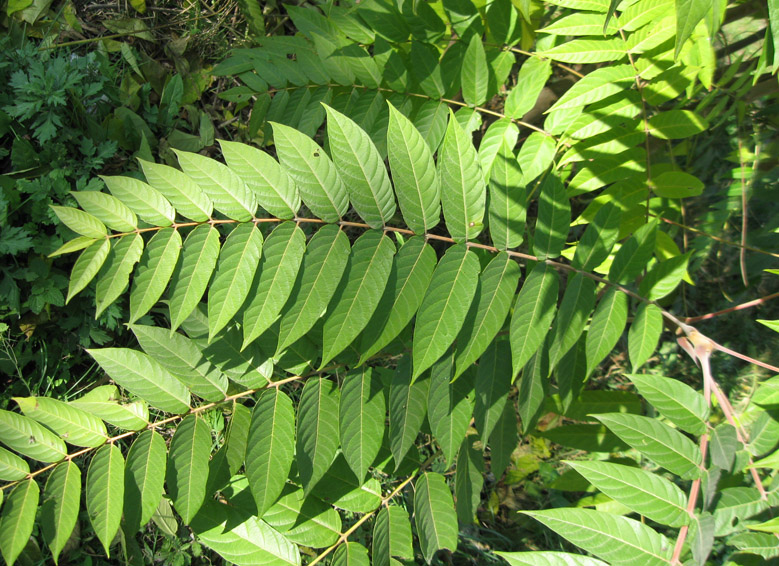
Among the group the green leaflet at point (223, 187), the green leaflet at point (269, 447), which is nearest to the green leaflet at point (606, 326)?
the green leaflet at point (269, 447)

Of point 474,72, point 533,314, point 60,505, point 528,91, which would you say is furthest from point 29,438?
point 528,91

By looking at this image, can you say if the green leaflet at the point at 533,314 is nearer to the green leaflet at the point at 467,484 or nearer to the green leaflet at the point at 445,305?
the green leaflet at the point at 445,305

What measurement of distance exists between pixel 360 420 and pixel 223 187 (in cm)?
75

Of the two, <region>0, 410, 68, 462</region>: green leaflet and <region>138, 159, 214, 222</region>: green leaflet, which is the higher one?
<region>138, 159, 214, 222</region>: green leaflet

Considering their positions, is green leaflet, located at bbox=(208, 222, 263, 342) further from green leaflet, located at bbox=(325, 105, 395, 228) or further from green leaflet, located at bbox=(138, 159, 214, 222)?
green leaflet, located at bbox=(325, 105, 395, 228)

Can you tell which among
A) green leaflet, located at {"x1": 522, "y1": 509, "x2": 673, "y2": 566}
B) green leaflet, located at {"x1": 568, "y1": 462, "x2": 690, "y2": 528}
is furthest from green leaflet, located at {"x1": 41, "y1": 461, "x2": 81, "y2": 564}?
green leaflet, located at {"x1": 568, "y1": 462, "x2": 690, "y2": 528}

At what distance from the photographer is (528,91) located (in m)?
1.95

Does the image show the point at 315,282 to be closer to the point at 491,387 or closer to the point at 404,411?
the point at 404,411

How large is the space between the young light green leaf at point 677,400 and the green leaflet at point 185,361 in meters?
1.20

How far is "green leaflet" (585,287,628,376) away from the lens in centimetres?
150

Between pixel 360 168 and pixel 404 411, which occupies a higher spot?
pixel 360 168

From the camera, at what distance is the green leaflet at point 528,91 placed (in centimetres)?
193

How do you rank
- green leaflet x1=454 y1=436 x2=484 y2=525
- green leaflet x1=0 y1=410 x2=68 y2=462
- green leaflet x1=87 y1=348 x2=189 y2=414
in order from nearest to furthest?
green leaflet x1=0 y1=410 x2=68 y2=462 → green leaflet x1=87 y1=348 x2=189 y2=414 → green leaflet x1=454 y1=436 x2=484 y2=525

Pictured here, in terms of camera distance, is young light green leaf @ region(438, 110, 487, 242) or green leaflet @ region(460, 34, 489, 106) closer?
young light green leaf @ region(438, 110, 487, 242)
